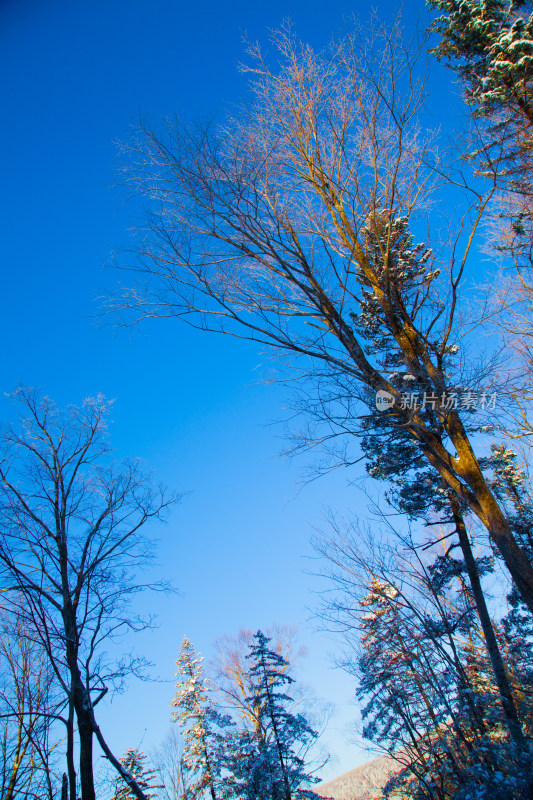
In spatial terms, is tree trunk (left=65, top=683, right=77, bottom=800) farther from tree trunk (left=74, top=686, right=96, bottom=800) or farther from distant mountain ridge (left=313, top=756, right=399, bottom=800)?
distant mountain ridge (left=313, top=756, right=399, bottom=800)

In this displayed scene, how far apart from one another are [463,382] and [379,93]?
3.48 metres

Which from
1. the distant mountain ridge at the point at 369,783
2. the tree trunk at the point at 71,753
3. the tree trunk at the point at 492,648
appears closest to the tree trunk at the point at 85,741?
the tree trunk at the point at 71,753

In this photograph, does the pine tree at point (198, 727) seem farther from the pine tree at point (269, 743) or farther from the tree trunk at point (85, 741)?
the tree trunk at point (85, 741)

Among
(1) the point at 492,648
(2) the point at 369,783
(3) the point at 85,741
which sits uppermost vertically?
(3) the point at 85,741

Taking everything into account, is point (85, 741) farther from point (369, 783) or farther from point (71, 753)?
point (369, 783)

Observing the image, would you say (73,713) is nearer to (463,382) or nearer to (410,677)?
(410,677)

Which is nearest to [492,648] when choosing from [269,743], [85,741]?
[85,741]

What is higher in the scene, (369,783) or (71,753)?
(71,753)

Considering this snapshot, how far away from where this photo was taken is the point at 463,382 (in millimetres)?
5148

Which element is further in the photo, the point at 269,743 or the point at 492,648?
the point at 269,743

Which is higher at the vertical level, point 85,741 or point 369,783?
point 85,741

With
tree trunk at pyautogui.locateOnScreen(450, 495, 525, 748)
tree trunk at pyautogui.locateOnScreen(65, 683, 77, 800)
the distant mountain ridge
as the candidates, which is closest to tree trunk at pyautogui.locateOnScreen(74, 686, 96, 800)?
tree trunk at pyautogui.locateOnScreen(65, 683, 77, 800)

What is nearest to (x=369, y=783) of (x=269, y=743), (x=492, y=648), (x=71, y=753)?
(x=269, y=743)

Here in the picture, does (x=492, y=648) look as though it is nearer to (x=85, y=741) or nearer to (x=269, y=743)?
(x=85, y=741)
